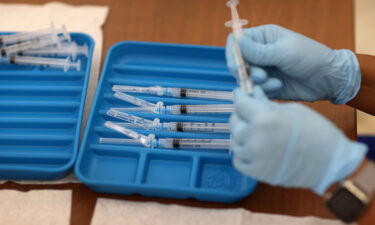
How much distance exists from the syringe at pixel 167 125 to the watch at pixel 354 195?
356 mm

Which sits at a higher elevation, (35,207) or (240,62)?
(240,62)

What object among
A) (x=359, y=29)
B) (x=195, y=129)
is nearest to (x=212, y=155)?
(x=195, y=129)

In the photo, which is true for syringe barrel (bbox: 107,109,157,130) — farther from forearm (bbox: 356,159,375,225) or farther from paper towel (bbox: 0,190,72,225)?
forearm (bbox: 356,159,375,225)

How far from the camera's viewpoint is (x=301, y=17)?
124 centimetres

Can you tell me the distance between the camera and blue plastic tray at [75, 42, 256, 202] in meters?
0.87

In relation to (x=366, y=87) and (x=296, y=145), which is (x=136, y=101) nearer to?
(x=296, y=145)

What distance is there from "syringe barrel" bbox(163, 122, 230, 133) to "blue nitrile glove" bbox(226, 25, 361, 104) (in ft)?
0.50

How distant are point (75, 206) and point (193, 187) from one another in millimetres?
312

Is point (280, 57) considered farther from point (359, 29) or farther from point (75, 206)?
point (359, 29)

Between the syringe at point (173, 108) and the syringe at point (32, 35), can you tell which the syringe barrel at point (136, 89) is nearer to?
the syringe at point (173, 108)

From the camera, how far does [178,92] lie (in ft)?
3.35

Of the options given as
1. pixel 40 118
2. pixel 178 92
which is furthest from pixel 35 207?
pixel 178 92

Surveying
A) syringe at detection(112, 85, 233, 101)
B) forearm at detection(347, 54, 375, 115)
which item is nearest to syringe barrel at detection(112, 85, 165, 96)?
syringe at detection(112, 85, 233, 101)

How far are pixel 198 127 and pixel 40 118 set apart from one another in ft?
1.48
